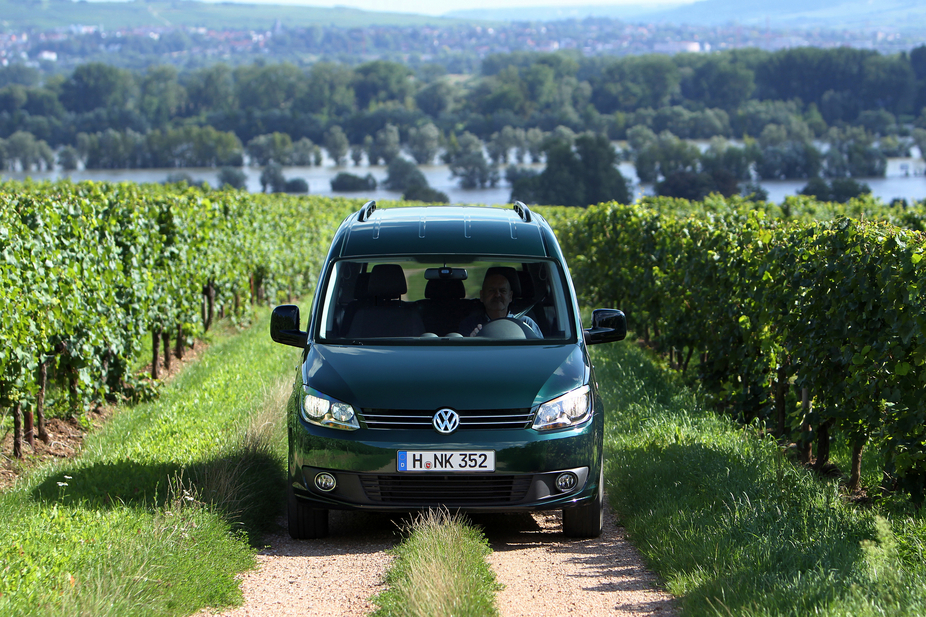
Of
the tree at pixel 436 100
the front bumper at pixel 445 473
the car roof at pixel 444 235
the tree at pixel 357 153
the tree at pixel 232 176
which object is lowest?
the tree at pixel 232 176

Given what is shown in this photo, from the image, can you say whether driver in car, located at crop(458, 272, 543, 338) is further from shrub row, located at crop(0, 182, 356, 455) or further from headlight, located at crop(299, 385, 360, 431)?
shrub row, located at crop(0, 182, 356, 455)

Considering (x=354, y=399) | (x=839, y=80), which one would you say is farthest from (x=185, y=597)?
(x=839, y=80)

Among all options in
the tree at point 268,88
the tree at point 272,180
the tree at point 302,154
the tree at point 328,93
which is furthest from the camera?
the tree at point 328,93

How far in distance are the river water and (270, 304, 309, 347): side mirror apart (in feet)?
378

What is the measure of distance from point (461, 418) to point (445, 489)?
0.43 meters

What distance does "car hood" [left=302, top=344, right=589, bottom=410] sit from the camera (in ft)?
17.6

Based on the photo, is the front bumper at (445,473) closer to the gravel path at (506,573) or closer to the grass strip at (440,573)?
the grass strip at (440,573)

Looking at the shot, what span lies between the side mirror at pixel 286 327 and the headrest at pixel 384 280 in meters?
0.58

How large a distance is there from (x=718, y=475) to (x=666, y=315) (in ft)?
18.6

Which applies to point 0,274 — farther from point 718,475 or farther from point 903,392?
point 903,392

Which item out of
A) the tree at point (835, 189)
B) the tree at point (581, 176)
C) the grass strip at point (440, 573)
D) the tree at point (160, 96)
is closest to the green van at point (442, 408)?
the grass strip at point (440, 573)

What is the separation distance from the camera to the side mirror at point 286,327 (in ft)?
20.7

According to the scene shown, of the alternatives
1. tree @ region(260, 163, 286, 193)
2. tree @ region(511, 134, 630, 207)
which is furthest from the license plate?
tree @ region(260, 163, 286, 193)

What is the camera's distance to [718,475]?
6496 mm
